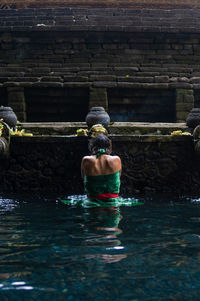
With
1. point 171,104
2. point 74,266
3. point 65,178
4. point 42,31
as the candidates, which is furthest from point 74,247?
point 42,31

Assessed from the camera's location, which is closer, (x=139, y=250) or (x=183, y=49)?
(x=139, y=250)

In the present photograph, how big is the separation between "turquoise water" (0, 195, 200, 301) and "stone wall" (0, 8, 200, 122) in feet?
21.4

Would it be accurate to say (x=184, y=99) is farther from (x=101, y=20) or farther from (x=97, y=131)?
(x=97, y=131)

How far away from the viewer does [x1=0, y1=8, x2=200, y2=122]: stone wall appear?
10.9 metres

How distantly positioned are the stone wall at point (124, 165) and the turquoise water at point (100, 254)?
74.9 inches

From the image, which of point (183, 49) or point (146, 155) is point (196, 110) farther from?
point (183, 49)

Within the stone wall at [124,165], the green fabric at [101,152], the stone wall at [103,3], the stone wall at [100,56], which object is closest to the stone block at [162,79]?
the stone wall at [100,56]

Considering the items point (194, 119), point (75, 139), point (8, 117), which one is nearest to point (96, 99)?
point (8, 117)

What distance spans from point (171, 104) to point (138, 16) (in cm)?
387

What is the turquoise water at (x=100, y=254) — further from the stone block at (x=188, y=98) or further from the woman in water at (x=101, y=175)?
the stone block at (x=188, y=98)

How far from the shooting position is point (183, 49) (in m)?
12.4

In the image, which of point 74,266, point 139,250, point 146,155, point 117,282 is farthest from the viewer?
point 146,155

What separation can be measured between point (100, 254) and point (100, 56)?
33.3ft

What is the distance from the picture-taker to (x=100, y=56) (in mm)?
12234
